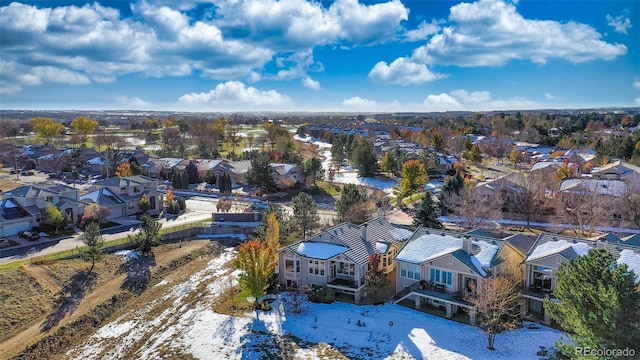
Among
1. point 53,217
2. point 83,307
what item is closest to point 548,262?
point 83,307

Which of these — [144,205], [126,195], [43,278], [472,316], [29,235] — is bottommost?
[472,316]

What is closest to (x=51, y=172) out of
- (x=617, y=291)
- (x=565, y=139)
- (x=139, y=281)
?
(x=139, y=281)

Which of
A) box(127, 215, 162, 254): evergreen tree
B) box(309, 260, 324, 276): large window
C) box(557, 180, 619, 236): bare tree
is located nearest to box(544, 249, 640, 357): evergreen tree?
box(309, 260, 324, 276): large window

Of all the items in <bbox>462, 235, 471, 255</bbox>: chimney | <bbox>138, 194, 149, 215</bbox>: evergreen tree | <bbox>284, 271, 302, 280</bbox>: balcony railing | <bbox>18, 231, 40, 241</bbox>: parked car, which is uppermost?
<bbox>462, 235, 471, 255</bbox>: chimney

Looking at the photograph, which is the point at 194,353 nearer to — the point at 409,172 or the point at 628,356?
the point at 628,356

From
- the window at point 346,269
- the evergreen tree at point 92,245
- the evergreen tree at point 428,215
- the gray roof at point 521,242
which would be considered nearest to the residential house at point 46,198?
the evergreen tree at point 92,245

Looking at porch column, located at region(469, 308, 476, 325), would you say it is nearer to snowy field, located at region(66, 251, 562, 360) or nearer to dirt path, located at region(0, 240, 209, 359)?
snowy field, located at region(66, 251, 562, 360)

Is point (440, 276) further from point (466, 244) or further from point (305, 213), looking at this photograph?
point (305, 213)

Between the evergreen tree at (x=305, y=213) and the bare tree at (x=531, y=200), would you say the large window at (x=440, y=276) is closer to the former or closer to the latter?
the evergreen tree at (x=305, y=213)

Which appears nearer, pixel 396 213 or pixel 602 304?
pixel 602 304
